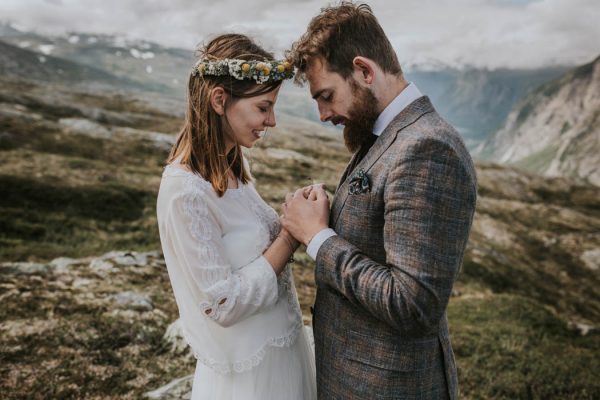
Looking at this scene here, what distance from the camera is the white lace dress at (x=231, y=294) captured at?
3.71 meters

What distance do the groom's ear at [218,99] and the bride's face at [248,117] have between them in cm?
8

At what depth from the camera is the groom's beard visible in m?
3.75

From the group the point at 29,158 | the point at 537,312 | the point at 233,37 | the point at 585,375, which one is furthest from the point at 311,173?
the point at 233,37

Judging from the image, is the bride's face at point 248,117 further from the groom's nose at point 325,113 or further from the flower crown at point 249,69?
the groom's nose at point 325,113

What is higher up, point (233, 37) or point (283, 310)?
point (233, 37)

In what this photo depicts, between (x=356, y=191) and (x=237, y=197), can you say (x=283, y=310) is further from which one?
(x=356, y=191)

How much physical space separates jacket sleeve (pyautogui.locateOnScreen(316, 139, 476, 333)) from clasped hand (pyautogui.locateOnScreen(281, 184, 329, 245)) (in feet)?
2.03

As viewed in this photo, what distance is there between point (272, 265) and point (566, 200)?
62747 mm

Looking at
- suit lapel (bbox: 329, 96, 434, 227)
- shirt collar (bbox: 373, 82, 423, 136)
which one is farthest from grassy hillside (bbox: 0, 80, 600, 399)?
shirt collar (bbox: 373, 82, 423, 136)

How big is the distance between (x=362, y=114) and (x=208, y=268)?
6.14ft

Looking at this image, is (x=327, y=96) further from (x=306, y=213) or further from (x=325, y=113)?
(x=306, y=213)

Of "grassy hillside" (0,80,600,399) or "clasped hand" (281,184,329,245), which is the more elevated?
"clasped hand" (281,184,329,245)

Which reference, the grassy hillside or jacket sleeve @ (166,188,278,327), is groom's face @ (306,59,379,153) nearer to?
the grassy hillside

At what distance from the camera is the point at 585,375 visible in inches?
459
